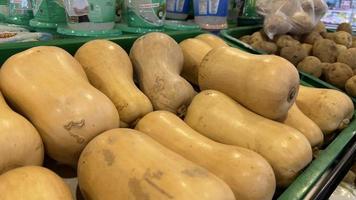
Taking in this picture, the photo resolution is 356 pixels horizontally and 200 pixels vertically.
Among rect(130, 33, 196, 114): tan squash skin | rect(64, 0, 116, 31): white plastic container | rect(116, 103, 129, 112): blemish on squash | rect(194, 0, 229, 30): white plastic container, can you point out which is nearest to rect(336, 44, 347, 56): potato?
rect(194, 0, 229, 30): white plastic container

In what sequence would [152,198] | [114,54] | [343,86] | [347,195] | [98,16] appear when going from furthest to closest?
[343,86] < [347,195] < [98,16] < [114,54] < [152,198]

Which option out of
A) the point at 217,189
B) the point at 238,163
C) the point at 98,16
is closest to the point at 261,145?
the point at 238,163

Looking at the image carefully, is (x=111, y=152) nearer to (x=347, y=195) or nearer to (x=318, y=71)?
(x=347, y=195)

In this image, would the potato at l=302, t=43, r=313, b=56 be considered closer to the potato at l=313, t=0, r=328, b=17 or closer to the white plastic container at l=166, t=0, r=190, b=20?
the potato at l=313, t=0, r=328, b=17

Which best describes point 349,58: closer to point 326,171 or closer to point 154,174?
point 326,171

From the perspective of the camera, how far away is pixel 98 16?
0.87 m

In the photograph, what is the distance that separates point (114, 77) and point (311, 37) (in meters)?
1.04

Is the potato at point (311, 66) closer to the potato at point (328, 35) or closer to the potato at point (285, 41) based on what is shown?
the potato at point (285, 41)

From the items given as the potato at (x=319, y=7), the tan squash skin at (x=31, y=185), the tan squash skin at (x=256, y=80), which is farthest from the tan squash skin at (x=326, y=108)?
the potato at (x=319, y=7)

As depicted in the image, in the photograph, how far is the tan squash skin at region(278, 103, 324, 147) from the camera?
708mm

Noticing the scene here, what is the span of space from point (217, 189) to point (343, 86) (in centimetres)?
92

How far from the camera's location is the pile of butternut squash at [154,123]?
17.3 inches

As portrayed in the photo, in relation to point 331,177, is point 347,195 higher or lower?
lower

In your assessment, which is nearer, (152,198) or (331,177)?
(152,198)
